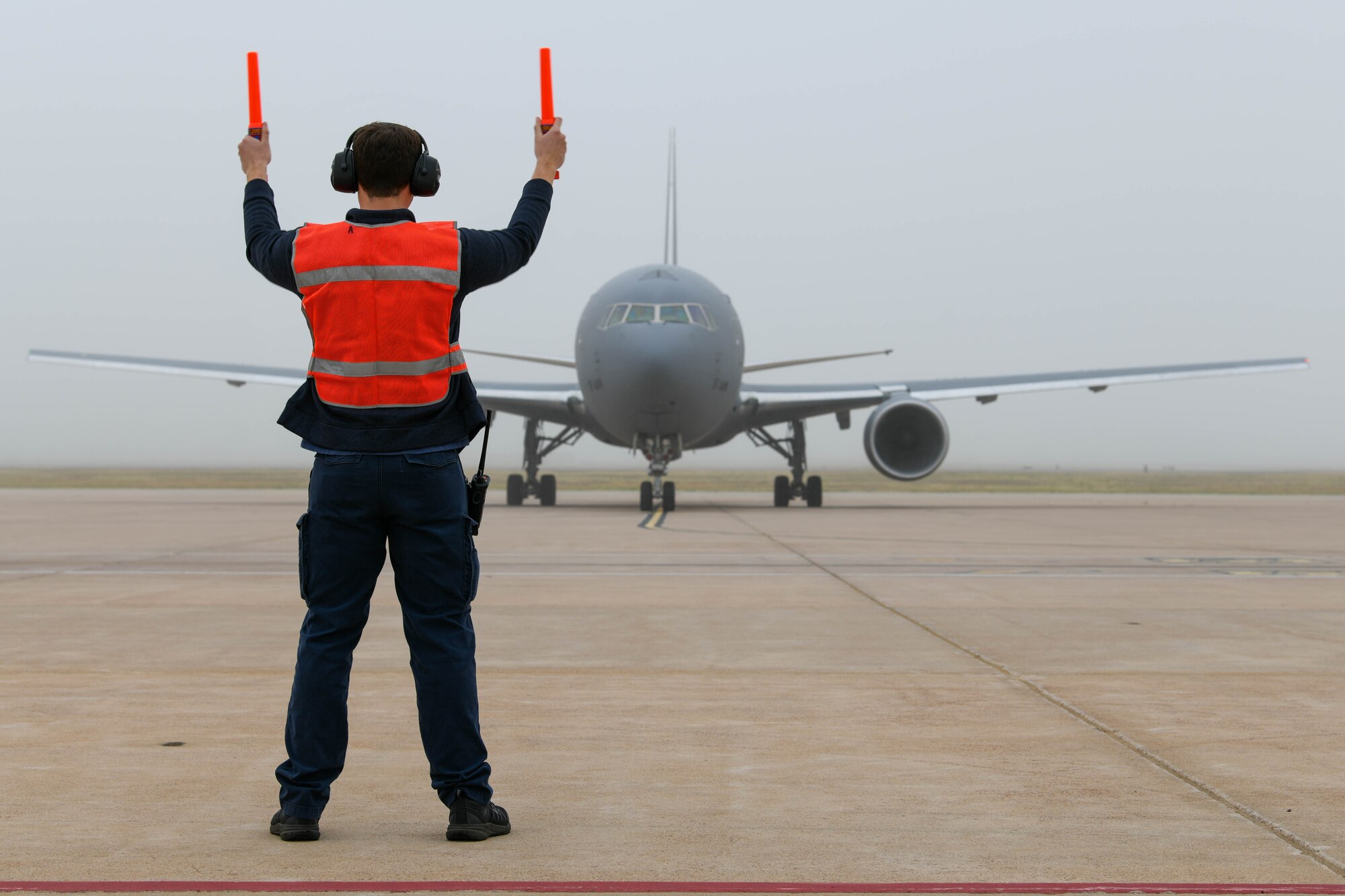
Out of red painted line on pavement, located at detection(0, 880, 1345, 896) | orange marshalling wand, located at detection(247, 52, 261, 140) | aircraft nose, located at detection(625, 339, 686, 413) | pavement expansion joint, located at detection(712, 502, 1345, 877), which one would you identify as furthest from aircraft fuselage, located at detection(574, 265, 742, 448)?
red painted line on pavement, located at detection(0, 880, 1345, 896)

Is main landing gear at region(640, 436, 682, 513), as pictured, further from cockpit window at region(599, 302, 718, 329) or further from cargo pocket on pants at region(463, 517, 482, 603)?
cargo pocket on pants at region(463, 517, 482, 603)

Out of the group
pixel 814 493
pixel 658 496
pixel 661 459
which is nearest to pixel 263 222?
pixel 661 459

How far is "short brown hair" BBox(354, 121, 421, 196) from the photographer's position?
3383 millimetres

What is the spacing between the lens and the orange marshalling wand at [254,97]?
11.5 feet

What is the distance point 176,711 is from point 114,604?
3707 millimetres

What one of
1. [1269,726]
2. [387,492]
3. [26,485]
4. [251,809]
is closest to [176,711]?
[251,809]

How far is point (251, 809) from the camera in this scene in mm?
3387

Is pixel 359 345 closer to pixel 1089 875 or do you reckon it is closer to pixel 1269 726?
pixel 1089 875

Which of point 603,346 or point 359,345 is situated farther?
point 603,346

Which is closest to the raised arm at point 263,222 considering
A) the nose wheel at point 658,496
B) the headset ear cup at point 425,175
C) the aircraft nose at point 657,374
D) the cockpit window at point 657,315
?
the headset ear cup at point 425,175

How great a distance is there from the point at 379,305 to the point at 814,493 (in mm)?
21464

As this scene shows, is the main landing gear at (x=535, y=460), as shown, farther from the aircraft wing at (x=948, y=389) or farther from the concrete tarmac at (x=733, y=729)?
the concrete tarmac at (x=733, y=729)

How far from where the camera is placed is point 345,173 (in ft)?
11.2

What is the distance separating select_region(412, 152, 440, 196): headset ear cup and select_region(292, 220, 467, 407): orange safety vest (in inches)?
4.5
